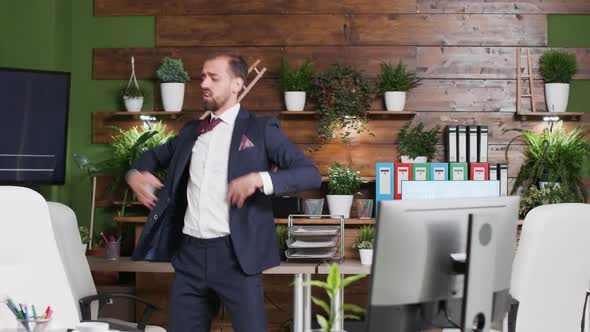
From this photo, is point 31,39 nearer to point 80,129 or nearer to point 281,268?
point 80,129

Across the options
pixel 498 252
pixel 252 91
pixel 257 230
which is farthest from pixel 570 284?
pixel 252 91

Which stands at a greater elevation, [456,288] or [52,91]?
[52,91]

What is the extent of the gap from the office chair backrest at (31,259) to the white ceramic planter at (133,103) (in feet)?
6.78

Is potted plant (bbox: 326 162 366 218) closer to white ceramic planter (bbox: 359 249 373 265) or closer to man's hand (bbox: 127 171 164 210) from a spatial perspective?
white ceramic planter (bbox: 359 249 373 265)

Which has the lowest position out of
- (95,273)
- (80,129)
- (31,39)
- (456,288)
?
(95,273)

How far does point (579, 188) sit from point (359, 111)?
1396mm

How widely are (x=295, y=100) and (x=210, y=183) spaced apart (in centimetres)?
206

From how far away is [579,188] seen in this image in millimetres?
5227

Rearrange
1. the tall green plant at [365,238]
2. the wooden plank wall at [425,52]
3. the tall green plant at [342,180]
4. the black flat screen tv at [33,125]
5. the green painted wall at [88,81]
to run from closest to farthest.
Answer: the black flat screen tv at [33,125] → the tall green plant at [365,238] → the tall green plant at [342,180] → the wooden plank wall at [425,52] → the green painted wall at [88,81]

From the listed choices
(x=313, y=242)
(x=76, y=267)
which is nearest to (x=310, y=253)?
(x=313, y=242)

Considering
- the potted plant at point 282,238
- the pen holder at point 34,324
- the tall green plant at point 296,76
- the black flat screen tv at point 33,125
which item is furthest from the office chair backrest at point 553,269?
the black flat screen tv at point 33,125

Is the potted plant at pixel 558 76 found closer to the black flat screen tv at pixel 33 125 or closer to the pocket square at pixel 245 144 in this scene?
the pocket square at pixel 245 144

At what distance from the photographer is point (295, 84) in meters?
5.18

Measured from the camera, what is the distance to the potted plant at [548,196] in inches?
195
